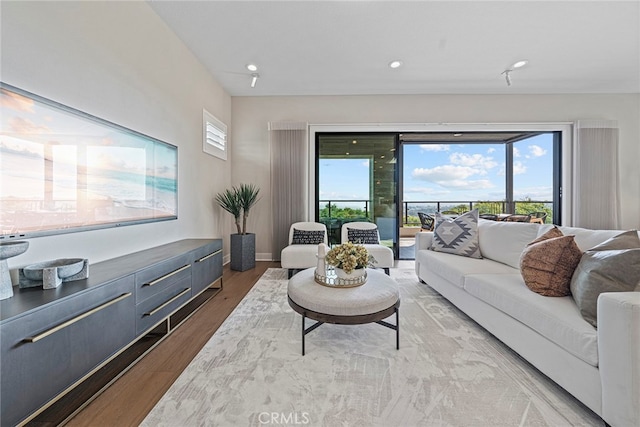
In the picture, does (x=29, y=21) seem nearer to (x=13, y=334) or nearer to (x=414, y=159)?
(x=13, y=334)

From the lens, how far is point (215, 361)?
1759 millimetres

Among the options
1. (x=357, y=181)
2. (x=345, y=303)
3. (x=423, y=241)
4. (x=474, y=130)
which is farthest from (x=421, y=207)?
(x=345, y=303)

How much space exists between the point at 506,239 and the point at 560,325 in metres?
1.47

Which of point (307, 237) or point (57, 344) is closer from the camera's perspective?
point (57, 344)

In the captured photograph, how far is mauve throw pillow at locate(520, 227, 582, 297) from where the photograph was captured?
169 cm

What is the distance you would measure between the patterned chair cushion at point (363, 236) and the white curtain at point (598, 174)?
12.1 ft

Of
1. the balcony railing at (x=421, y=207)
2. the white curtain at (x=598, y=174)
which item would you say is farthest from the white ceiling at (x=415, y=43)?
the balcony railing at (x=421, y=207)

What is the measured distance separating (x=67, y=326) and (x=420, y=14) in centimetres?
376

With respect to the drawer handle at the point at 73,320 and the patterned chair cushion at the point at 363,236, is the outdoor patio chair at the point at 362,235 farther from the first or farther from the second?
the drawer handle at the point at 73,320

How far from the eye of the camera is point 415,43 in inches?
121

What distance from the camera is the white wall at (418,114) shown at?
444cm

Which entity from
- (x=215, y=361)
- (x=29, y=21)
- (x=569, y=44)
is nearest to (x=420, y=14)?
(x=569, y=44)

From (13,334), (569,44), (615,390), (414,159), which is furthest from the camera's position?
(414,159)

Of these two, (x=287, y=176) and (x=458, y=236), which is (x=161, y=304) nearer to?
(x=287, y=176)
